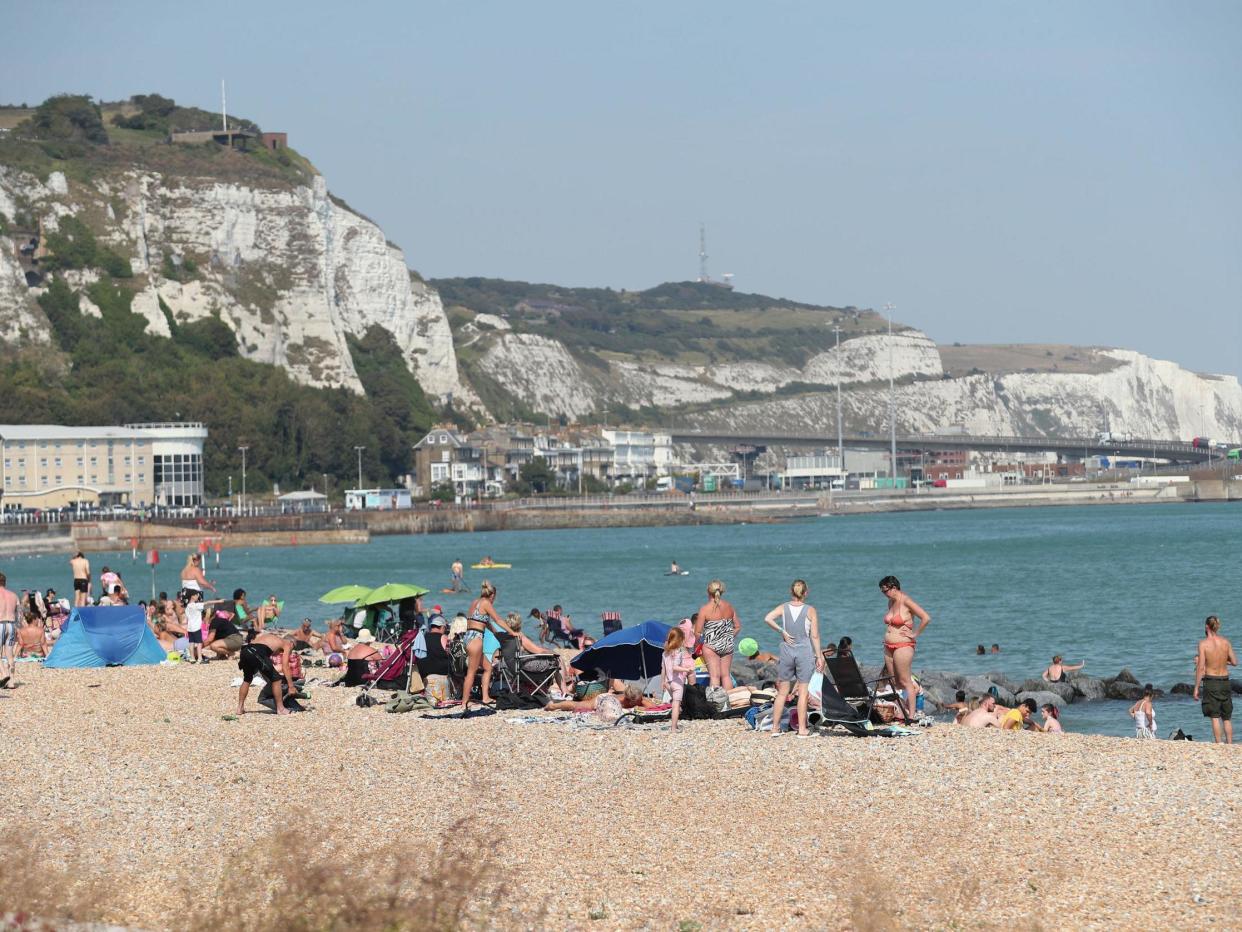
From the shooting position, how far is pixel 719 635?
16.2 metres

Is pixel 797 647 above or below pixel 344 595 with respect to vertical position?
above

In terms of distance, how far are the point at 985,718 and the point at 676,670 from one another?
284 cm

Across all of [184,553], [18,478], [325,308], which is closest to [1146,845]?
Answer: [184,553]

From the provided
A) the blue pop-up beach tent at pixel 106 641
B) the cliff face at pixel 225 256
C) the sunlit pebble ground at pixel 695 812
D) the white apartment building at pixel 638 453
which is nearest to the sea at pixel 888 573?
the sunlit pebble ground at pixel 695 812

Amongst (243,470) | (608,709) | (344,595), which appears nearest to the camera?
(608,709)

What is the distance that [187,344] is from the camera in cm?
11106

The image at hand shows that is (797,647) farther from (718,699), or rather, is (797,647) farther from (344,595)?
(344,595)

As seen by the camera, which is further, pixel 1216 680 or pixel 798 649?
pixel 1216 680

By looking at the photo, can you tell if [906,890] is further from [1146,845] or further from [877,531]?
[877,531]

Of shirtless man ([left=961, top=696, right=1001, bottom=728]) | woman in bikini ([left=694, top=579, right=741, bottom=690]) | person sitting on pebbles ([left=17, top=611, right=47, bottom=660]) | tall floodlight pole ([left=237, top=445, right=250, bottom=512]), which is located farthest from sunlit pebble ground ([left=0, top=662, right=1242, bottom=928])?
tall floodlight pole ([left=237, top=445, right=250, bottom=512])

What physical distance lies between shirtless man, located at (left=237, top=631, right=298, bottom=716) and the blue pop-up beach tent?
5.52m

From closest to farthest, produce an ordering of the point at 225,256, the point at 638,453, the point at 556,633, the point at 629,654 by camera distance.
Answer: the point at 629,654 < the point at 556,633 < the point at 225,256 < the point at 638,453

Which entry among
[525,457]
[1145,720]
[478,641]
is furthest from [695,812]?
[525,457]

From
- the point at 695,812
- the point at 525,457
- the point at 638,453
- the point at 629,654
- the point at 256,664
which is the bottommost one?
the point at 695,812
